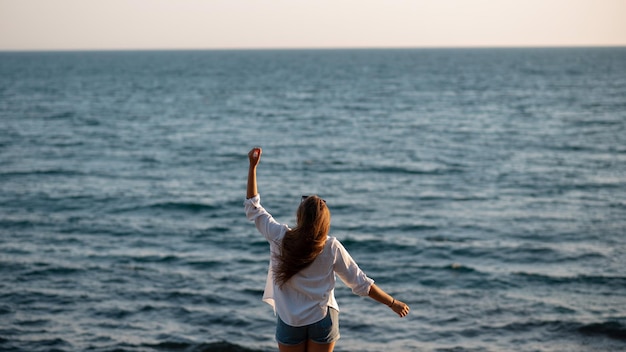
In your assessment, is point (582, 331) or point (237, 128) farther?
point (237, 128)

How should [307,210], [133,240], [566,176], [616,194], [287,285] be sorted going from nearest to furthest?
[307,210] → [287,285] → [133,240] → [616,194] → [566,176]

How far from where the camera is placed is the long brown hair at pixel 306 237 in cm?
412

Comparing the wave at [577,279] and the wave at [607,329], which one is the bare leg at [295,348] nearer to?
the wave at [607,329]

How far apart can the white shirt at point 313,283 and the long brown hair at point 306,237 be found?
0.26ft

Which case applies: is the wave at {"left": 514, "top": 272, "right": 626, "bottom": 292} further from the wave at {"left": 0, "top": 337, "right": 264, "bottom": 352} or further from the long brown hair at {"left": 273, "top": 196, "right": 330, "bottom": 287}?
the long brown hair at {"left": 273, "top": 196, "right": 330, "bottom": 287}

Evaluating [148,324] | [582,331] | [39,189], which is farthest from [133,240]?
[582,331]

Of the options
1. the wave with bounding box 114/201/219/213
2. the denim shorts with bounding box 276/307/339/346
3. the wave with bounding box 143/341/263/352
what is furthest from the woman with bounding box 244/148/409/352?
the wave with bounding box 114/201/219/213

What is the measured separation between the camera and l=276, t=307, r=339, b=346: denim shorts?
4.42 m

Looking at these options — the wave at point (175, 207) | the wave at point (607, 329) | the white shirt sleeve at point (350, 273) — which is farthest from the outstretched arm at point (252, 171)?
the wave at point (175, 207)

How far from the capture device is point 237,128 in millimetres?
45312

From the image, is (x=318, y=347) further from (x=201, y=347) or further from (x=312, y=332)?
(x=201, y=347)

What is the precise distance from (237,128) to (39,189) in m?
22.1

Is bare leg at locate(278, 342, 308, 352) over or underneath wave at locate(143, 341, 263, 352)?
over

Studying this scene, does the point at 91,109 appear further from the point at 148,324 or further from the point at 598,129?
the point at 148,324
